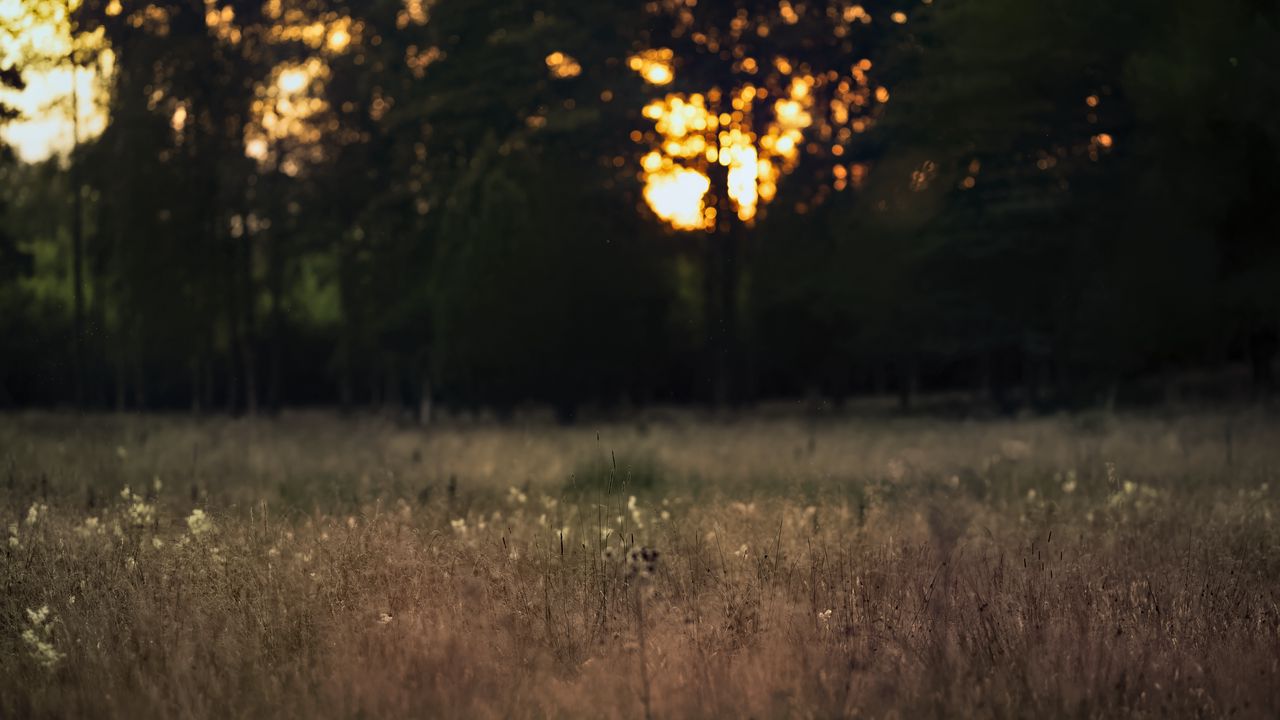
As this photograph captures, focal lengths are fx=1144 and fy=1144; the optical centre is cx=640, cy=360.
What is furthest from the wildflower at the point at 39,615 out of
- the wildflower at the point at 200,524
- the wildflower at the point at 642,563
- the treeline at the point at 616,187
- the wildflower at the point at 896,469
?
the treeline at the point at 616,187

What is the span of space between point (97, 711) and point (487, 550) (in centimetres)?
262

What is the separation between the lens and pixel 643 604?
585 centimetres

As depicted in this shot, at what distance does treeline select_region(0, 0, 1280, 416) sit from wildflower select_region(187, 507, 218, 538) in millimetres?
17195

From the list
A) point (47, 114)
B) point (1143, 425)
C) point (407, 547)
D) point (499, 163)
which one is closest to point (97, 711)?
point (407, 547)

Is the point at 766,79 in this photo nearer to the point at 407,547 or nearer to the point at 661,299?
the point at 661,299

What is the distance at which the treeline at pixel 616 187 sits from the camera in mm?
21734

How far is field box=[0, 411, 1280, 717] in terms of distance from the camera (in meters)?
4.57

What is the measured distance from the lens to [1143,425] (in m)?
17.8

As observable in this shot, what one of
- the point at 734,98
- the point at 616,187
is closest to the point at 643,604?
the point at 616,187

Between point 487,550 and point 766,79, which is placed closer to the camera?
point 487,550

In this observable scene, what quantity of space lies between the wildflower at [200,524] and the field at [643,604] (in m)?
0.03

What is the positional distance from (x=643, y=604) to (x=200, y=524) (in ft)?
9.90

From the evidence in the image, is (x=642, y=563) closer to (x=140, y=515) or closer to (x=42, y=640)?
(x=42, y=640)

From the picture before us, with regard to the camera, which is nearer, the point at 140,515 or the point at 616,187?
the point at 140,515
